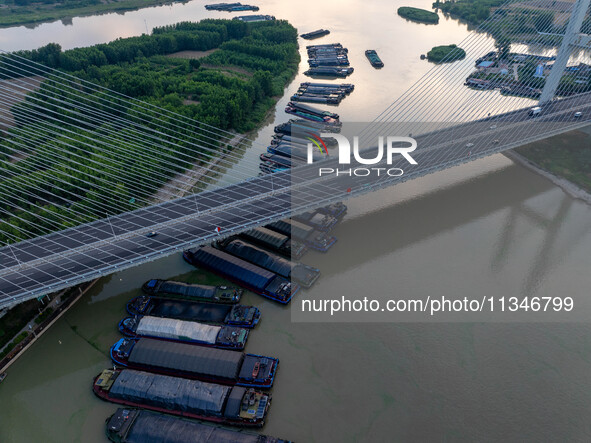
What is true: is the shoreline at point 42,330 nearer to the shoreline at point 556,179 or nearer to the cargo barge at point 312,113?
the cargo barge at point 312,113

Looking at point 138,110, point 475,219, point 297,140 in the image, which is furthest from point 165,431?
point 138,110

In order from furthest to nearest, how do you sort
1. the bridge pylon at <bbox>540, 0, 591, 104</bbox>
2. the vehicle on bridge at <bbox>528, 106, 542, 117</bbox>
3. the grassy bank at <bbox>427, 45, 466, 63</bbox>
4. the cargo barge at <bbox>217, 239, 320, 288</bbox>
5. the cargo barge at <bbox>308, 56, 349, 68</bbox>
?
1. the grassy bank at <bbox>427, 45, 466, 63</bbox>
2. the cargo barge at <bbox>308, 56, 349, 68</bbox>
3. the vehicle on bridge at <bbox>528, 106, 542, 117</bbox>
4. the bridge pylon at <bbox>540, 0, 591, 104</bbox>
5. the cargo barge at <bbox>217, 239, 320, 288</bbox>

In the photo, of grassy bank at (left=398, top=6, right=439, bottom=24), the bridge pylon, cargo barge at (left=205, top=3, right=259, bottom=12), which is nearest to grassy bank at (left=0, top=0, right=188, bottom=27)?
cargo barge at (left=205, top=3, right=259, bottom=12)

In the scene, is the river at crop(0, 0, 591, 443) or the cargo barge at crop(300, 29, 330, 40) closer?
the river at crop(0, 0, 591, 443)

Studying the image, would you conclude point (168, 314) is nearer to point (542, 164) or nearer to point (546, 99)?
point (542, 164)

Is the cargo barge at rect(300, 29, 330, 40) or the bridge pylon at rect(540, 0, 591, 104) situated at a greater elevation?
the bridge pylon at rect(540, 0, 591, 104)

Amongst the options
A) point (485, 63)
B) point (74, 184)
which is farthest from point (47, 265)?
point (485, 63)

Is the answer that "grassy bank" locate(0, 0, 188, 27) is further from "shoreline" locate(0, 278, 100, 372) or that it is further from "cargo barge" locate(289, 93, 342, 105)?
"shoreline" locate(0, 278, 100, 372)
